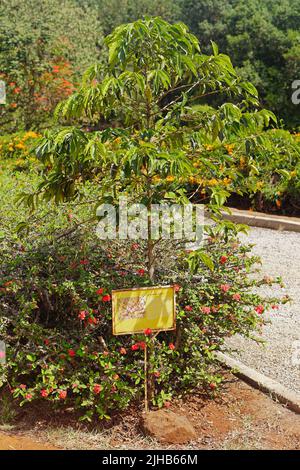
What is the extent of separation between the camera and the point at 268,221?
29.6ft

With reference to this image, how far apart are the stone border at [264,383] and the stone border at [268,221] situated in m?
4.38

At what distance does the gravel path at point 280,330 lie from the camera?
4797mm

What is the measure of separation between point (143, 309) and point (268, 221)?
5521 millimetres

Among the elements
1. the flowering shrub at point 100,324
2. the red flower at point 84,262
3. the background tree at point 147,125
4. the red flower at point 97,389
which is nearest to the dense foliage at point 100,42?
the flowering shrub at point 100,324

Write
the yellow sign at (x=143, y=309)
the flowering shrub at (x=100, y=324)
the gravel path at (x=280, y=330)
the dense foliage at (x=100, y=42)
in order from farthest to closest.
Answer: the dense foliage at (x=100, y=42)
the gravel path at (x=280, y=330)
the flowering shrub at (x=100, y=324)
the yellow sign at (x=143, y=309)

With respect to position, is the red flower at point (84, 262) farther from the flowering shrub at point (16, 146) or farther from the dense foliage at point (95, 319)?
the flowering shrub at point (16, 146)

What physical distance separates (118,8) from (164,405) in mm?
25020

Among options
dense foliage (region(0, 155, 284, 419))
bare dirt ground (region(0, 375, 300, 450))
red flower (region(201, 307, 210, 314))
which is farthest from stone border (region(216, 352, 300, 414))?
red flower (region(201, 307, 210, 314))

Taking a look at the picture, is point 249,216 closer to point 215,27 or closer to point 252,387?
point 252,387

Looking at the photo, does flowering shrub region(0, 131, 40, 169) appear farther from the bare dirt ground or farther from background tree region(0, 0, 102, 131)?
the bare dirt ground

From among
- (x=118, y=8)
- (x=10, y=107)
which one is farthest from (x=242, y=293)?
(x=118, y=8)

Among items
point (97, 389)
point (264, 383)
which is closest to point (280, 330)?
point (264, 383)

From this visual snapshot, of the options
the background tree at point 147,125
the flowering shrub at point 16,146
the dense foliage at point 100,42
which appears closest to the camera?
the background tree at point 147,125

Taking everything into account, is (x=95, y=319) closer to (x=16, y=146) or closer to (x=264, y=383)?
(x=264, y=383)
